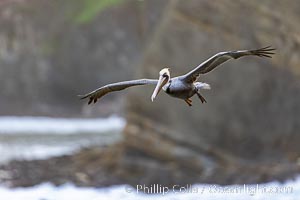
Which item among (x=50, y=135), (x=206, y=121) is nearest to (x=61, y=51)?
(x=50, y=135)

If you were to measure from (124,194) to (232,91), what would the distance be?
75 centimetres

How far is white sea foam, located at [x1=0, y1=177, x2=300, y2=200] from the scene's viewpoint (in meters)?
2.08

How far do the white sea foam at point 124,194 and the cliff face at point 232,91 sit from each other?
371 millimetres

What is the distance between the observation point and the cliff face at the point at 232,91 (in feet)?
9.45

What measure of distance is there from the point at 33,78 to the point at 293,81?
2773mm

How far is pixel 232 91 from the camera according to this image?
2.96 metres

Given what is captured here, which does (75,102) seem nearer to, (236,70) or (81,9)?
(81,9)

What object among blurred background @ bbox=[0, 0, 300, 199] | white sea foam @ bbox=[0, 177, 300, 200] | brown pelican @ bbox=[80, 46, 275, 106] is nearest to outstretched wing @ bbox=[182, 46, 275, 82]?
brown pelican @ bbox=[80, 46, 275, 106]

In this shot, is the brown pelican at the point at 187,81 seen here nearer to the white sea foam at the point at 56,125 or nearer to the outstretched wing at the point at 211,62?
the outstretched wing at the point at 211,62

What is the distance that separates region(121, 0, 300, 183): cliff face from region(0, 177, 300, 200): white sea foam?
37cm

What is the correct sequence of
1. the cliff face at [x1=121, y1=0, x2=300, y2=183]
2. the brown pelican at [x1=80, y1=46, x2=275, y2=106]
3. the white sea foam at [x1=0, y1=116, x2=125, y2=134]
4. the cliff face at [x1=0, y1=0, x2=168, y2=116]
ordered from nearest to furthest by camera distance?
the brown pelican at [x1=80, y1=46, x2=275, y2=106] → the cliff face at [x1=121, y1=0, x2=300, y2=183] → the white sea foam at [x1=0, y1=116, x2=125, y2=134] → the cliff face at [x1=0, y1=0, x2=168, y2=116]

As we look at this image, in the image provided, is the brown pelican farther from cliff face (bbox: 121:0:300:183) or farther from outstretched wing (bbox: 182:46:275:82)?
cliff face (bbox: 121:0:300:183)

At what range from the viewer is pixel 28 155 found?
372 centimetres

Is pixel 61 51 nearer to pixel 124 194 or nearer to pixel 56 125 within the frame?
pixel 56 125
